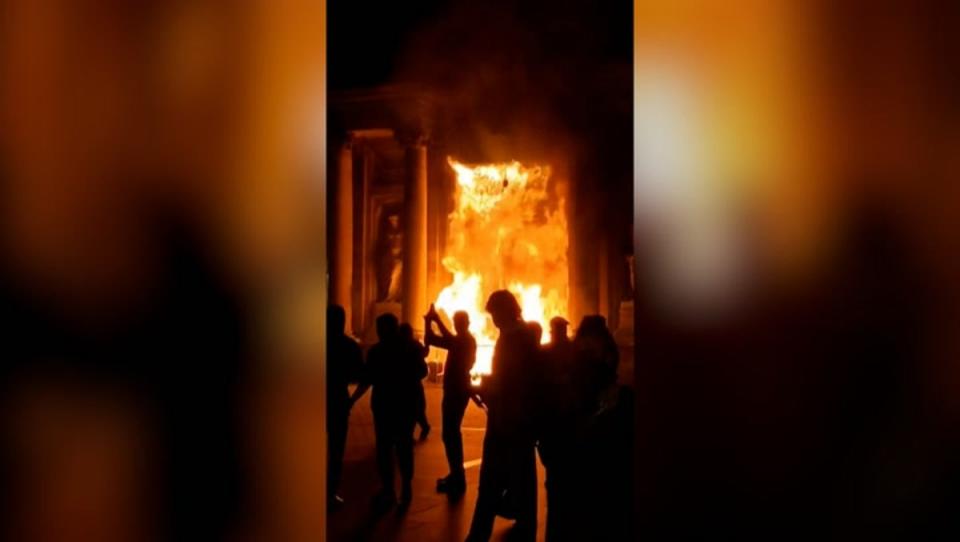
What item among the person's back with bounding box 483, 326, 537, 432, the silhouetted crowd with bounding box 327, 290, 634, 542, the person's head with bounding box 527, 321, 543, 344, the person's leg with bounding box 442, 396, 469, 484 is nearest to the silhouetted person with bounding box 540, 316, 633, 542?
the silhouetted crowd with bounding box 327, 290, 634, 542

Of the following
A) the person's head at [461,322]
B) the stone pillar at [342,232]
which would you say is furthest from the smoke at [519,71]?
the person's head at [461,322]

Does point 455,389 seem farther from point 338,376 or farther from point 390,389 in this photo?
point 338,376

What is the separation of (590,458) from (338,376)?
3.16 m

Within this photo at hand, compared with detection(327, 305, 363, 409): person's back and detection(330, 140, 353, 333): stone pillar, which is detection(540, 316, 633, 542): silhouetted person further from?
detection(330, 140, 353, 333): stone pillar

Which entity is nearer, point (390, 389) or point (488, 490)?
point (488, 490)

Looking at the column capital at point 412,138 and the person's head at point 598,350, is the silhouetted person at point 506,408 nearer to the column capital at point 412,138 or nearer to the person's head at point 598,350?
the person's head at point 598,350

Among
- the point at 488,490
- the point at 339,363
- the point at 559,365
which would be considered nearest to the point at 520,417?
the point at 559,365

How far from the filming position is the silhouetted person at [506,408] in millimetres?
4770

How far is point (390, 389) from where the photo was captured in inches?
268

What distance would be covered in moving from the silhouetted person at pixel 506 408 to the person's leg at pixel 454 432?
85.8 inches

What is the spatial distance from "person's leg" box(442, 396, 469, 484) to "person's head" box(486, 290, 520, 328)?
258 cm

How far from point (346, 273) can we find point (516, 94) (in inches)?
239

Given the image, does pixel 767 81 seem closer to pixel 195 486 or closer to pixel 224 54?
pixel 224 54

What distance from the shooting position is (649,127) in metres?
1.52
